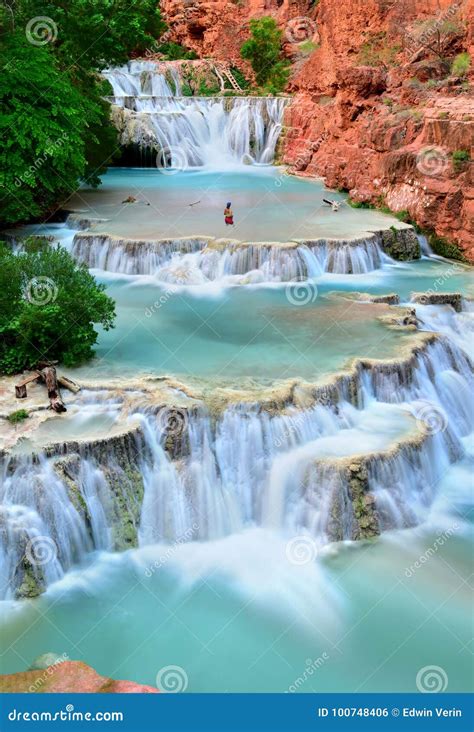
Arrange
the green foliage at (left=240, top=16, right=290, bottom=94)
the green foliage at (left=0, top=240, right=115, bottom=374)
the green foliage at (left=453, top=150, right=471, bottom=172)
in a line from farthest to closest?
the green foliage at (left=240, top=16, right=290, bottom=94) < the green foliage at (left=453, top=150, right=471, bottom=172) < the green foliage at (left=0, top=240, right=115, bottom=374)

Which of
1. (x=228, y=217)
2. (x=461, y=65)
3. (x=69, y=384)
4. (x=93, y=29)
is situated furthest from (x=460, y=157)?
(x=69, y=384)

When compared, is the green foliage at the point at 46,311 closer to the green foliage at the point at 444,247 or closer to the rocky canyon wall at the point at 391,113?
the green foliage at the point at 444,247

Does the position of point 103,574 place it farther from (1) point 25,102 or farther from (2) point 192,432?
(1) point 25,102

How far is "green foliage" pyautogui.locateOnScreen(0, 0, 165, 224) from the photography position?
1570 centimetres

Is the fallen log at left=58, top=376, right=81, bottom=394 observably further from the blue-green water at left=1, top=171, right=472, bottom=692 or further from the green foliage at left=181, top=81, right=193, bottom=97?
the green foliage at left=181, top=81, right=193, bottom=97

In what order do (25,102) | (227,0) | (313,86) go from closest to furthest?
(25,102)
(313,86)
(227,0)

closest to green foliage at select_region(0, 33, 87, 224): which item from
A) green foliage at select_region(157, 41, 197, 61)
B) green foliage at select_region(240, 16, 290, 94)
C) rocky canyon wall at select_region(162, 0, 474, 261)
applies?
rocky canyon wall at select_region(162, 0, 474, 261)

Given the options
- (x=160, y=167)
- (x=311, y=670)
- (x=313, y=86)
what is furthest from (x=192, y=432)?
(x=313, y=86)

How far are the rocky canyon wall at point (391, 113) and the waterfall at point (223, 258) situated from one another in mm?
2404

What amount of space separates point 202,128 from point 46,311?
65.2 feet

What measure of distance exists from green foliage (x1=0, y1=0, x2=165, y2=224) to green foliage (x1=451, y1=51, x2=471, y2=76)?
8998 millimetres

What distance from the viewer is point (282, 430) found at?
986 centimetres

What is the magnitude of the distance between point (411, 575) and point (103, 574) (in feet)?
11.2

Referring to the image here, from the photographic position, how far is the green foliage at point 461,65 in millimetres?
20547
